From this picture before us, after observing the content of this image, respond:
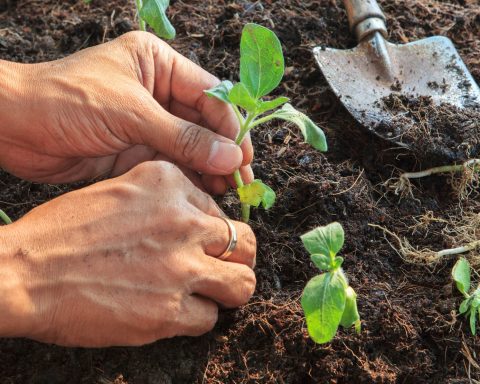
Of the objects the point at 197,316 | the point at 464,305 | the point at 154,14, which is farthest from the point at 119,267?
the point at 464,305

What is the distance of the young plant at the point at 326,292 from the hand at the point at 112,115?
11.0 inches

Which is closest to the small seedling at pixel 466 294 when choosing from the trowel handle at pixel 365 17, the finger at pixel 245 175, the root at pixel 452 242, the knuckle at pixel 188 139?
the root at pixel 452 242

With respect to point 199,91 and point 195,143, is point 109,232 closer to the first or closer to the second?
point 195,143

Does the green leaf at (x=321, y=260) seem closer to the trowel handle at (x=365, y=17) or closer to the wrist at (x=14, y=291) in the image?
the wrist at (x=14, y=291)

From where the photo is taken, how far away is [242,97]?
1.19m

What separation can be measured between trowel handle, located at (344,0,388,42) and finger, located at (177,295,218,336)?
1.01 m

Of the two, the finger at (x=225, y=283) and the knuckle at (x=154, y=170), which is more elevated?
the knuckle at (x=154, y=170)

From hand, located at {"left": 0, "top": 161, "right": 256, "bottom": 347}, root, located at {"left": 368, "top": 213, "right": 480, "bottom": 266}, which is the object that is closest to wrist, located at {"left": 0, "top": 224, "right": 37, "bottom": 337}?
hand, located at {"left": 0, "top": 161, "right": 256, "bottom": 347}

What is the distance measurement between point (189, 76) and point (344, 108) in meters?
0.48

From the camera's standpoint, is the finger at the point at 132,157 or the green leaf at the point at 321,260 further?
the finger at the point at 132,157

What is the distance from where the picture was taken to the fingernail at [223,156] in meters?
1.26

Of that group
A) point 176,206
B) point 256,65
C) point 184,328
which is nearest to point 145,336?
point 184,328

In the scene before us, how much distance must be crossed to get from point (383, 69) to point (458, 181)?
0.44 metres

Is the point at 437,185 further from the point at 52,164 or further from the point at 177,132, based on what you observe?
the point at 52,164
